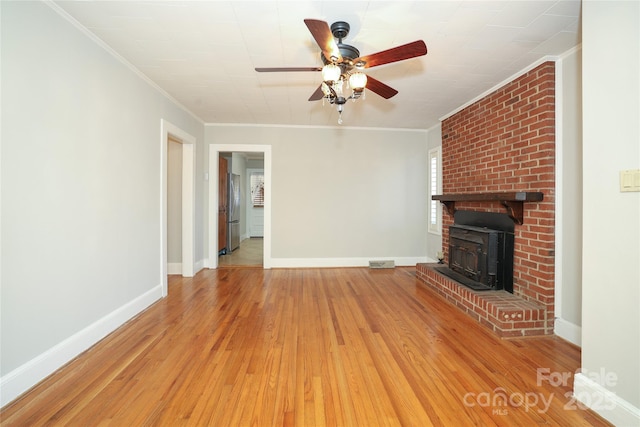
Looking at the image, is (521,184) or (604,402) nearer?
(604,402)

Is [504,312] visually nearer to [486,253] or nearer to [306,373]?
[486,253]

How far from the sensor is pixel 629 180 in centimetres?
135

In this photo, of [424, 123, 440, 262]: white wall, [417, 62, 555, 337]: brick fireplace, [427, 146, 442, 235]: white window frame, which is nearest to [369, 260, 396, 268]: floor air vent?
[424, 123, 440, 262]: white wall

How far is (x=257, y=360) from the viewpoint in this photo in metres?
1.96

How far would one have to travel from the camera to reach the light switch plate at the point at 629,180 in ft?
4.34

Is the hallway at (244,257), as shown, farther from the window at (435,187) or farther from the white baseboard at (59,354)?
the window at (435,187)

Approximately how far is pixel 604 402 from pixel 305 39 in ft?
9.93

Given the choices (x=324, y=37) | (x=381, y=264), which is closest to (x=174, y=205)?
(x=381, y=264)

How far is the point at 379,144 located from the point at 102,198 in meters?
4.03

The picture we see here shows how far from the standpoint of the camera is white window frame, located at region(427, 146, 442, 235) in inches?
177

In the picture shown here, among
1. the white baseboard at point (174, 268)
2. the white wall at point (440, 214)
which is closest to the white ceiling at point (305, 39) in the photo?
the white wall at point (440, 214)

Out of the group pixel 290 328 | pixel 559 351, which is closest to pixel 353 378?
pixel 290 328

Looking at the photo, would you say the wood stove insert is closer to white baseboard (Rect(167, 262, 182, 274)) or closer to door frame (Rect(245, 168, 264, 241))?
white baseboard (Rect(167, 262, 182, 274))

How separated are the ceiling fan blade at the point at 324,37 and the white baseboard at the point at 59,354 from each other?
103 inches
